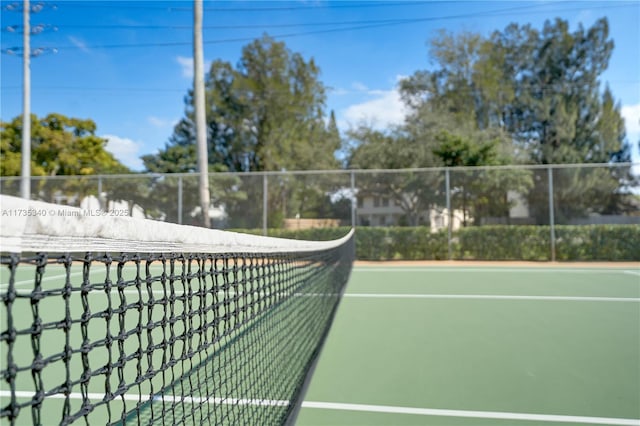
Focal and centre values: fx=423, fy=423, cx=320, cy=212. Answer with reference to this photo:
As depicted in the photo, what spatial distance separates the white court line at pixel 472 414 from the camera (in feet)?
6.57

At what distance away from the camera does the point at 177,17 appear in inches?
680

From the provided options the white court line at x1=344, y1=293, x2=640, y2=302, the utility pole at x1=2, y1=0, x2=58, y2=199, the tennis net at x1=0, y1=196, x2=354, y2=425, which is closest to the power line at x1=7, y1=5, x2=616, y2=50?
the utility pole at x1=2, y1=0, x2=58, y2=199

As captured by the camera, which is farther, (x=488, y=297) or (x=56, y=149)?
(x=56, y=149)

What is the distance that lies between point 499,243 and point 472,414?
25.1 feet

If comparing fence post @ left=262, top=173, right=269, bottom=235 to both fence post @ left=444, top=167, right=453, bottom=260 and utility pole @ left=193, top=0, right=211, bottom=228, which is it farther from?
fence post @ left=444, top=167, right=453, bottom=260

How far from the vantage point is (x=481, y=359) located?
2.92m

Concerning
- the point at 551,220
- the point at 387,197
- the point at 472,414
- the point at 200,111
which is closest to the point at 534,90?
the point at 551,220

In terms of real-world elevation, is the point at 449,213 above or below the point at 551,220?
above

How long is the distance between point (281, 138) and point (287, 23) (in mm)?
5977

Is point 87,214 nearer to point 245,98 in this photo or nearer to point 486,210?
point 486,210

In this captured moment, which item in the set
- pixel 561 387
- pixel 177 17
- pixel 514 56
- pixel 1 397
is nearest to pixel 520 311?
pixel 561 387

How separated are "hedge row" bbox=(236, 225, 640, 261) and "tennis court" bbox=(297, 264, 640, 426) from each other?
133 inches

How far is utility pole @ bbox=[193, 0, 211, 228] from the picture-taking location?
9203 millimetres

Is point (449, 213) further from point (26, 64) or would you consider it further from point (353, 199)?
point (26, 64)
